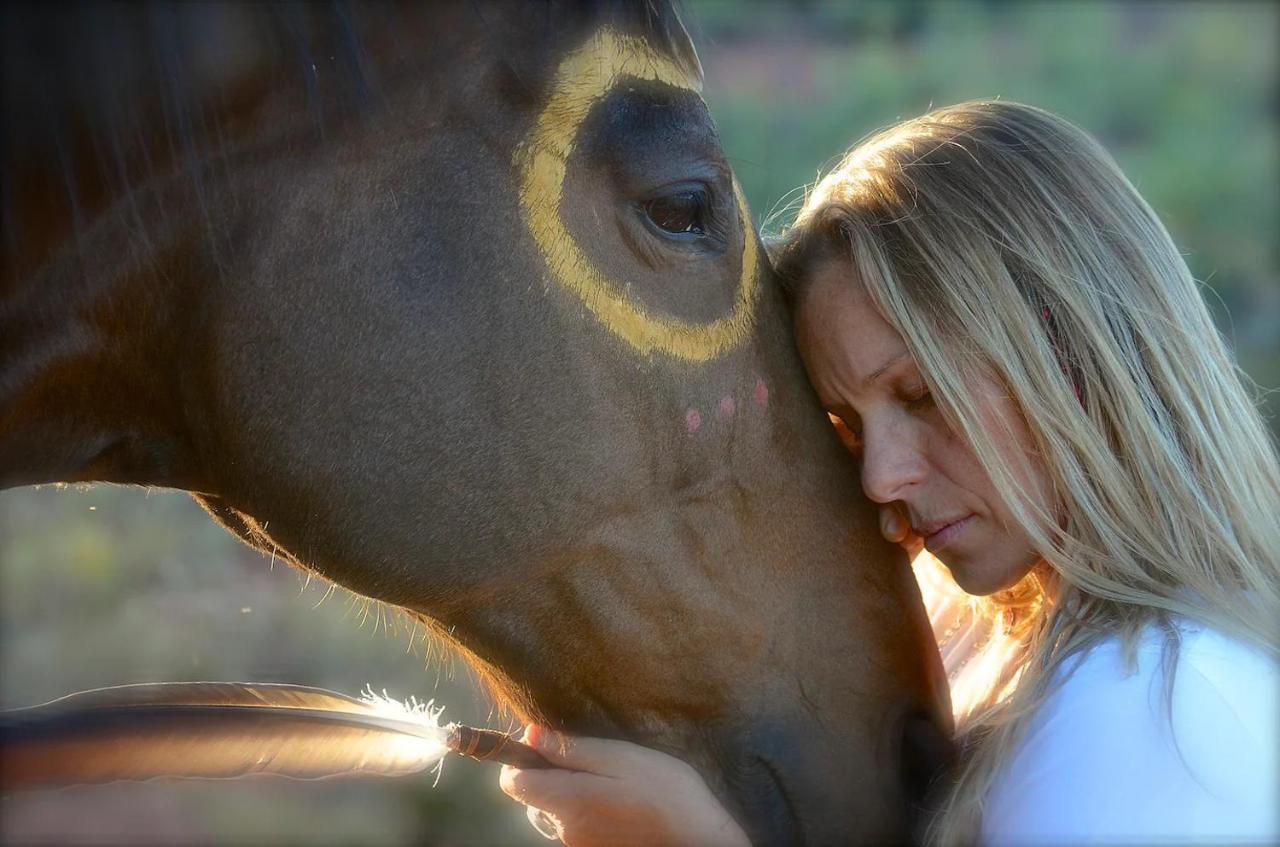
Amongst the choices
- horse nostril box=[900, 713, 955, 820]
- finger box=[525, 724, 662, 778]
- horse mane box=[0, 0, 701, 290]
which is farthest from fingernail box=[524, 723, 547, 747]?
horse mane box=[0, 0, 701, 290]

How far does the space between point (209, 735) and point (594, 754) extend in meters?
0.51

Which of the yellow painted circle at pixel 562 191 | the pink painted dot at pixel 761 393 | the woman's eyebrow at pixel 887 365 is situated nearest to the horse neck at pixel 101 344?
the yellow painted circle at pixel 562 191

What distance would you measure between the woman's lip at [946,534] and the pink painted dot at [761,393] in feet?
1.02

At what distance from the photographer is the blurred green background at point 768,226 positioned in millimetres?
4812

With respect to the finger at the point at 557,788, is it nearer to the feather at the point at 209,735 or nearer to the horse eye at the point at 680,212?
the feather at the point at 209,735

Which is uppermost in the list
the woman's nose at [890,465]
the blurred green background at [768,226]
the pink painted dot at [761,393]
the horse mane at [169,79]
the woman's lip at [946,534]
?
the horse mane at [169,79]

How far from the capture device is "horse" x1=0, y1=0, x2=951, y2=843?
1470mm

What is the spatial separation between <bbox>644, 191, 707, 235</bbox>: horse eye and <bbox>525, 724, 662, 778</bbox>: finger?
28.4 inches

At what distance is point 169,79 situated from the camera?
142 cm

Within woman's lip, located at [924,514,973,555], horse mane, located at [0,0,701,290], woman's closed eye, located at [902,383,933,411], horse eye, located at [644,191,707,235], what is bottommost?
woman's lip, located at [924,514,973,555]

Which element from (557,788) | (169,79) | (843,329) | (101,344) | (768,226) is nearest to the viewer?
(169,79)

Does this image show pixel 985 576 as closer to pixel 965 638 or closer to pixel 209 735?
pixel 965 638

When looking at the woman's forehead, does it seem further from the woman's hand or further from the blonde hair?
the woman's hand

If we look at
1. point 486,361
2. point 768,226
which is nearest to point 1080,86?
point 768,226
